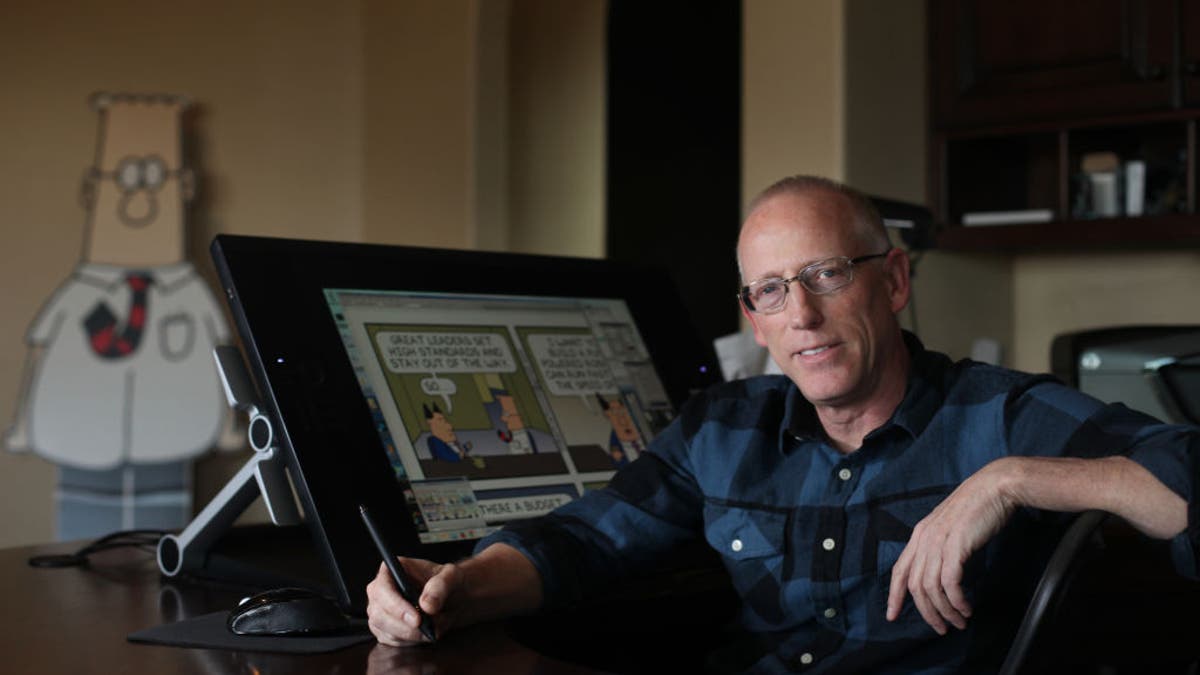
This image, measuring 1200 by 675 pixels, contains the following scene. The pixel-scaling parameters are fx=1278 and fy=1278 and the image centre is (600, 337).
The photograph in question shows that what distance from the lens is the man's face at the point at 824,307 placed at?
152cm

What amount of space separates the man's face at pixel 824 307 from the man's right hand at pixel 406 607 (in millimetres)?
502

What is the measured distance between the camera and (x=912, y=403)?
150 cm

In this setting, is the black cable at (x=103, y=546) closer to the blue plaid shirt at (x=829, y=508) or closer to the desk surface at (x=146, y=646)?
the desk surface at (x=146, y=646)

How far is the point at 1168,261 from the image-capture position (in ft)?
11.7

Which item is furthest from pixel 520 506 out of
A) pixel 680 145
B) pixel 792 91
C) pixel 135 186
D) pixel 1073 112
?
pixel 680 145

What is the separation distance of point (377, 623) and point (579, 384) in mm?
624

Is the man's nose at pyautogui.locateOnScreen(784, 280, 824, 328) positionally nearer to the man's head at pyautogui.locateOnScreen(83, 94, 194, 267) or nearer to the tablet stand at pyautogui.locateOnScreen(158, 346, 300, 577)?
the tablet stand at pyautogui.locateOnScreen(158, 346, 300, 577)

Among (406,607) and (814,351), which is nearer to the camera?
(406,607)

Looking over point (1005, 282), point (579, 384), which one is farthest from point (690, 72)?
point (579, 384)

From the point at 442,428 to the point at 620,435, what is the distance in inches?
12.2

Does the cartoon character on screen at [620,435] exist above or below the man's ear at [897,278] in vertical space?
below

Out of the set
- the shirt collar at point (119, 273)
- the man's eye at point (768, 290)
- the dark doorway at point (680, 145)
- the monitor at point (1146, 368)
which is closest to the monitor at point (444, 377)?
the man's eye at point (768, 290)

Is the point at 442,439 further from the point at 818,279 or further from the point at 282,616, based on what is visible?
the point at 818,279

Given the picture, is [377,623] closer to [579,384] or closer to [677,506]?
[677,506]
